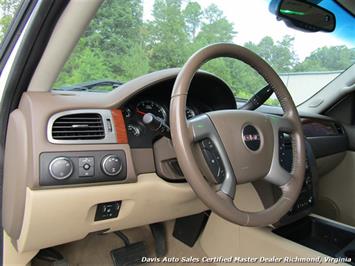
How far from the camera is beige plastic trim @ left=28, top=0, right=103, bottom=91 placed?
3.13ft

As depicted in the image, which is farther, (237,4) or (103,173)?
(237,4)

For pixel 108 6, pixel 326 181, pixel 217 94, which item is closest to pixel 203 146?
pixel 217 94

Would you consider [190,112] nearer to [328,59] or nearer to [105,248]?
[105,248]

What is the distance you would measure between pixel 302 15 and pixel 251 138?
665 mm

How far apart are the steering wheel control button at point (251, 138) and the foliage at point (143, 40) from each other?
0.27 meters

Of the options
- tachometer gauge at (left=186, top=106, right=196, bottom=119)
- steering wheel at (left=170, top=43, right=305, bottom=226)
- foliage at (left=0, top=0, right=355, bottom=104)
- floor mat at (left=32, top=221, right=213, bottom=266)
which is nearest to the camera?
steering wheel at (left=170, top=43, right=305, bottom=226)

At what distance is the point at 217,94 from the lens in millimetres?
1413

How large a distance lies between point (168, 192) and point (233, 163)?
376mm

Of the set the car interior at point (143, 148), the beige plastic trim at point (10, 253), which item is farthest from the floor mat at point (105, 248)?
the beige plastic trim at point (10, 253)

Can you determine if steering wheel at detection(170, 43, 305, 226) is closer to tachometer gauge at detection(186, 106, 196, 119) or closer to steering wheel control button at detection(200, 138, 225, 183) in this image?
steering wheel control button at detection(200, 138, 225, 183)

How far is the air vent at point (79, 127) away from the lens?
1037mm

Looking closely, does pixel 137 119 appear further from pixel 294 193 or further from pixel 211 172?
pixel 294 193

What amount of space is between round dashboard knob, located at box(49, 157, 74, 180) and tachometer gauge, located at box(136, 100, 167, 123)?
0.35m

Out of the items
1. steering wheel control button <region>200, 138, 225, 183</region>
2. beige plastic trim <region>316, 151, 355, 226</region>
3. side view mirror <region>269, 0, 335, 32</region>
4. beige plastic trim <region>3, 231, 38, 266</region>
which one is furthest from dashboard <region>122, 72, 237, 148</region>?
beige plastic trim <region>316, 151, 355, 226</region>
